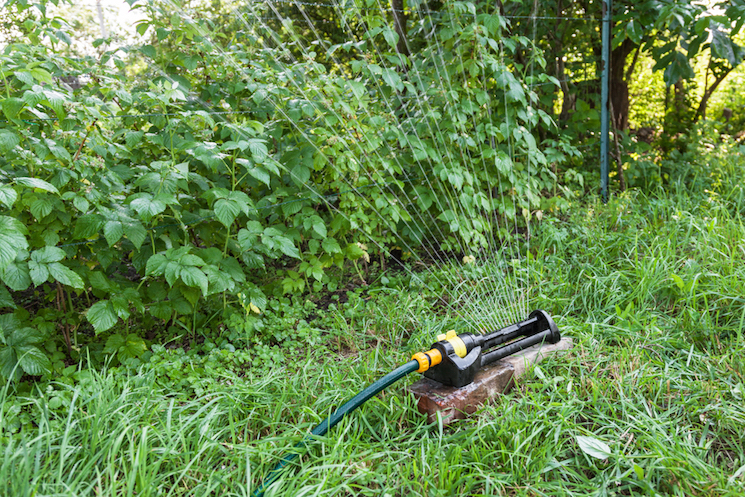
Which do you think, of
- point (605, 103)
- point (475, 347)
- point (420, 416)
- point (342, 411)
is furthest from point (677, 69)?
point (342, 411)

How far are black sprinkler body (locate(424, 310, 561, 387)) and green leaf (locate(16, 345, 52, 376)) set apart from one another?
146cm

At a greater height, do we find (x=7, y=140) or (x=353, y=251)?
(x=7, y=140)

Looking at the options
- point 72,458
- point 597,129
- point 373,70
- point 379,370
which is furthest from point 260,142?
point 597,129

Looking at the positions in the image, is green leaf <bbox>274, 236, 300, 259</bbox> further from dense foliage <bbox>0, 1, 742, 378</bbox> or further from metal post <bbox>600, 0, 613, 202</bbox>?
metal post <bbox>600, 0, 613, 202</bbox>

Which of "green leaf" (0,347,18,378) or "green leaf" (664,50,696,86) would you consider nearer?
"green leaf" (0,347,18,378)

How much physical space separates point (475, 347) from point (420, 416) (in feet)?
1.08

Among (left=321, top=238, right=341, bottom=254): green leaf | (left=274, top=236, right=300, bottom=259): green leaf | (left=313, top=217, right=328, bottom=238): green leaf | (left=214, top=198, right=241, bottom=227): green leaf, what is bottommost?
(left=321, top=238, right=341, bottom=254): green leaf

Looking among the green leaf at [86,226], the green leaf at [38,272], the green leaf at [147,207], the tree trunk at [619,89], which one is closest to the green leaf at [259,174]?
the green leaf at [147,207]

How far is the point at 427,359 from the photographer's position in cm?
177

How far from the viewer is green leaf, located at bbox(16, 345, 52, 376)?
1.83 metres

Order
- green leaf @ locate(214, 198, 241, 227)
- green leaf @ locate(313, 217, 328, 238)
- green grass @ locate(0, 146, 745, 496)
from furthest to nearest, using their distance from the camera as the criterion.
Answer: green leaf @ locate(313, 217, 328, 238) → green leaf @ locate(214, 198, 241, 227) → green grass @ locate(0, 146, 745, 496)

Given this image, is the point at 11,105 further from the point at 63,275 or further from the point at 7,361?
the point at 7,361

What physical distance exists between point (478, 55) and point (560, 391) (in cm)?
212

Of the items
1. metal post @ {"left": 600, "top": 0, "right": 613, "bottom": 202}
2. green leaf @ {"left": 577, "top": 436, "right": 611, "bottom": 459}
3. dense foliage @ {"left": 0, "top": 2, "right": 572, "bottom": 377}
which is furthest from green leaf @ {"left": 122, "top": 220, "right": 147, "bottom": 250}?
metal post @ {"left": 600, "top": 0, "right": 613, "bottom": 202}
